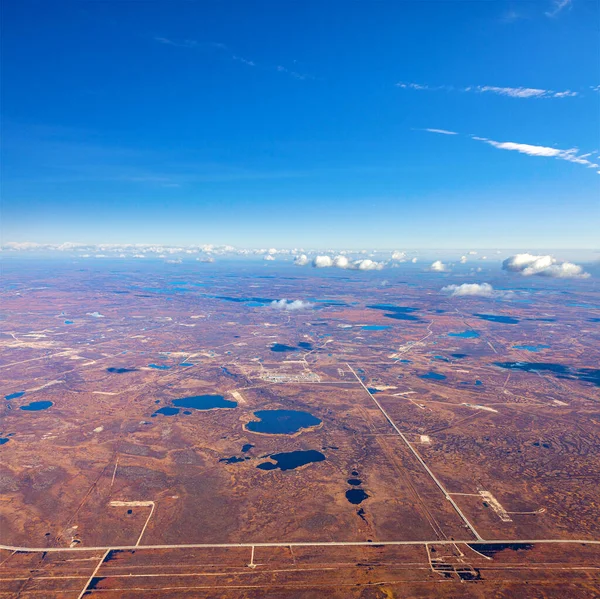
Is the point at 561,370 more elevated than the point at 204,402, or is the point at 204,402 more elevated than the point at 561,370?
the point at 204,402

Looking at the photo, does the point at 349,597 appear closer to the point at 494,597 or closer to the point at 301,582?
the point at 301,582

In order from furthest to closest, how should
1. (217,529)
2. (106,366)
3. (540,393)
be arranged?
(106,366), (540,393), (217,529)

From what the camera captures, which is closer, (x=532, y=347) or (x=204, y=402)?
(x=204, y=402)

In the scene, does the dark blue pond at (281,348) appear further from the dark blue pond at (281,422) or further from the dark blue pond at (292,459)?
the dark blue pond at (292,459)

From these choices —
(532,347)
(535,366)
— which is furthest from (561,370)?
(532,347)

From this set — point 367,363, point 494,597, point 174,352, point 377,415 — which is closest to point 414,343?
point 367,363

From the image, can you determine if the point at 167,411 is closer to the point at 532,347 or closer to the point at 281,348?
the point at 281,348
